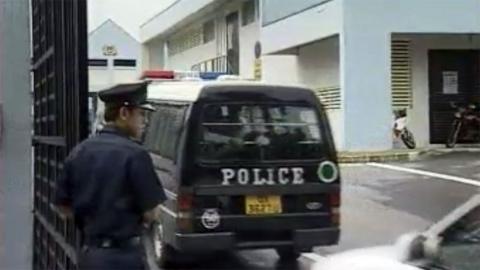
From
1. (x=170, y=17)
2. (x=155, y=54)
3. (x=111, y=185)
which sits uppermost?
(x=170, y=17)

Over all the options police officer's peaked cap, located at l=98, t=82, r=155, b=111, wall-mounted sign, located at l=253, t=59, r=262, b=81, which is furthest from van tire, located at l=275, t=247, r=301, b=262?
wall-mounted sign, located at l=253, t=59, r=262, b=81

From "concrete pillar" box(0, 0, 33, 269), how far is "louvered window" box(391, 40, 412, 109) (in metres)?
20.6

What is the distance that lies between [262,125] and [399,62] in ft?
54.9

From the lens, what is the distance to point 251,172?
9.39 meters

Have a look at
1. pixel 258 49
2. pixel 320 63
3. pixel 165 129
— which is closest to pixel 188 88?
pixel 165 129

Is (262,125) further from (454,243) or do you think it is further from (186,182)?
(454,243)

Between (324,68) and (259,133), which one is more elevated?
(324,68)

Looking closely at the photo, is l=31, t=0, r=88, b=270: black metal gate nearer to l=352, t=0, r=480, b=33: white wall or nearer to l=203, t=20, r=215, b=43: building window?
l=352, t=0, r=480, b=33: white wall

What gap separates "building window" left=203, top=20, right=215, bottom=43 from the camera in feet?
152

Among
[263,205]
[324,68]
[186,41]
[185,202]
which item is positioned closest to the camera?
[185,202]

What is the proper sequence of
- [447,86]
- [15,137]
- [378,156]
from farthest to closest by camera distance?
[447,86] → [378,156] → [15,137]

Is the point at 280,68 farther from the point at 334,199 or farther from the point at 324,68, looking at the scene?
the point at 334,199

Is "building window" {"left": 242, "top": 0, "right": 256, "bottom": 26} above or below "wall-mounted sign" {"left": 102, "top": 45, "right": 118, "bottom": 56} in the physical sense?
above

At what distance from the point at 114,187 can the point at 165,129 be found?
21.5 feet
